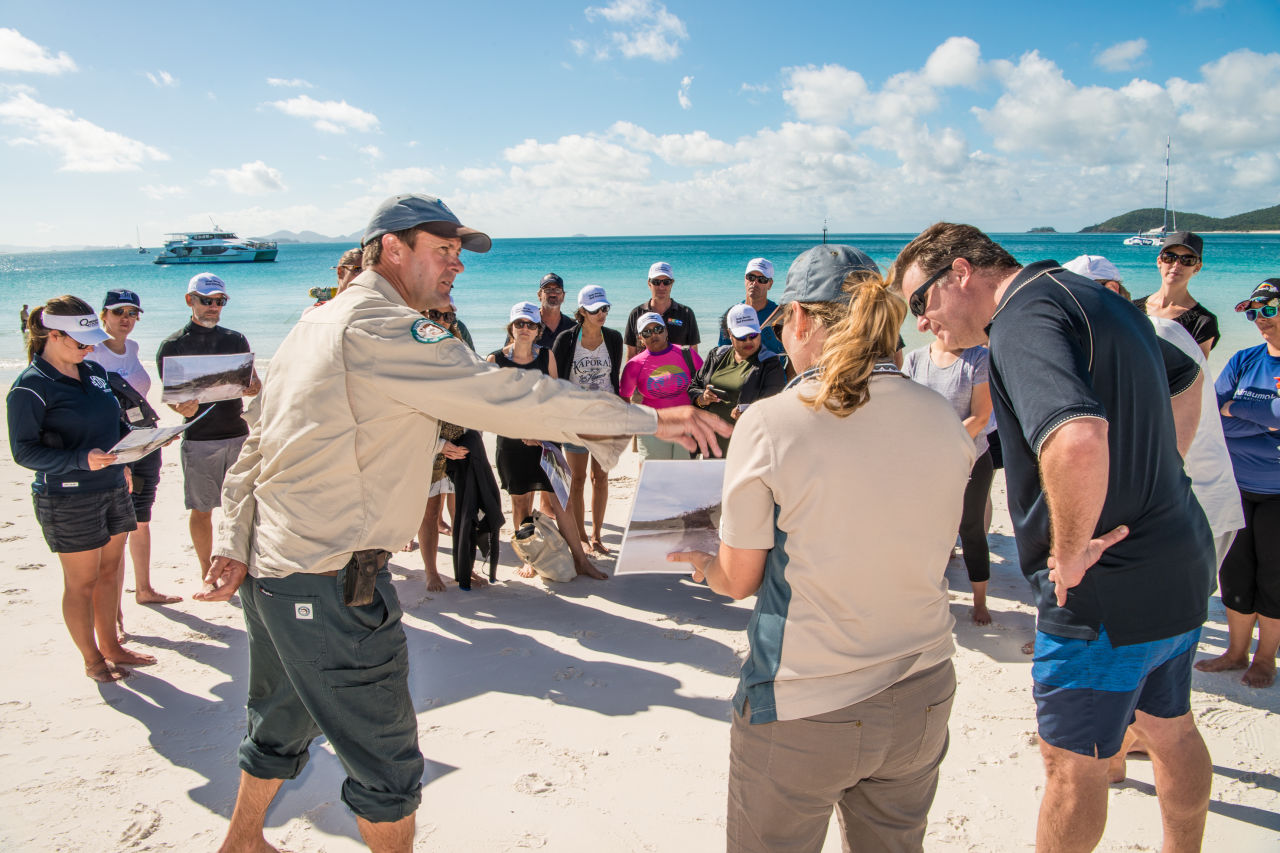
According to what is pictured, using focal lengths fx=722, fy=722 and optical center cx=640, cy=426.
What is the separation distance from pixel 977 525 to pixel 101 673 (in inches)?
207

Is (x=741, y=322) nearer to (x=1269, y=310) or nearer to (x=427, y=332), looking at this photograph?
(x=1269, y=310)

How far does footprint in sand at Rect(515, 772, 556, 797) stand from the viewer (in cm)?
311

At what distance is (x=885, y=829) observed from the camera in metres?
1.79

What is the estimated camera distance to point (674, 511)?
2.21 meters

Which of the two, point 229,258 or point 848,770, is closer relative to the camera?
point 848,770

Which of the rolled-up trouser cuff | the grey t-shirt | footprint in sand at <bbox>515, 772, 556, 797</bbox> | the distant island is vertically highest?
the distant island

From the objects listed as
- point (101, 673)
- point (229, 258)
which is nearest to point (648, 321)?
point (101, 673)

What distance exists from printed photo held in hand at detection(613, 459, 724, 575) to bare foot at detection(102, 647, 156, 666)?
12.0ft

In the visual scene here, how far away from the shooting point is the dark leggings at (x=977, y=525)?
4.55 m

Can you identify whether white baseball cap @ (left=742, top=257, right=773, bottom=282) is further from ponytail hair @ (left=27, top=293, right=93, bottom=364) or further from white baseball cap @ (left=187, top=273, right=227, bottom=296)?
ponytail hair @ (left=27, top=293, right=93, bottom=364)

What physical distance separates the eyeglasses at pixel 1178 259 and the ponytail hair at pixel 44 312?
6.80 metres

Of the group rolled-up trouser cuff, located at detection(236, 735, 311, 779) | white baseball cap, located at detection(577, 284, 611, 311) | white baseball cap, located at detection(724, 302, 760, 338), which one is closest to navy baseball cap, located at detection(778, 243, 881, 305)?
rolled-up trouser cuff, located at detection(236, 735, 311, 779)

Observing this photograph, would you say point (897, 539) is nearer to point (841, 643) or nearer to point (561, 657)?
point (841, 643)

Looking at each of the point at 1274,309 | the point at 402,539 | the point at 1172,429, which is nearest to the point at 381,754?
the point at 402,539
